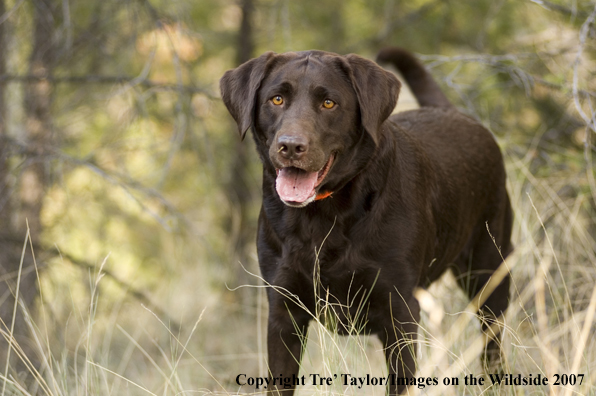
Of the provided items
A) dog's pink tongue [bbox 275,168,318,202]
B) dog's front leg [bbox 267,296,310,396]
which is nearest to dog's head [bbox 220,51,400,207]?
dog's pink tongue [bbox 275,168,318,202]

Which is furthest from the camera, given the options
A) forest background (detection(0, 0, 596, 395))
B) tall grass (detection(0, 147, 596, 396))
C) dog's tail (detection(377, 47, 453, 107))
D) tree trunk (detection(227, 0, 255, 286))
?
tree trunk (detection(227, 0, 255, 286))

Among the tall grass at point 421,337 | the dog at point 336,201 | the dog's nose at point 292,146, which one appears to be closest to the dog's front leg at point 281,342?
the dog at point 336,201

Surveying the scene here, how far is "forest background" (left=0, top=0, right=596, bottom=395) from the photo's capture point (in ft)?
12.1

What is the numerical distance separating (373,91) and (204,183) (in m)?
4.14

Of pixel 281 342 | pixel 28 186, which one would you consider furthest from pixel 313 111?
pixel 28 186

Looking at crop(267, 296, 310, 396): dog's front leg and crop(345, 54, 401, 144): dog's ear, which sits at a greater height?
crop(345, 54, 401, 144): dog's ear

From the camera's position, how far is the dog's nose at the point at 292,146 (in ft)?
9.02

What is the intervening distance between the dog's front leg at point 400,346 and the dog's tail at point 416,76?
1949mm

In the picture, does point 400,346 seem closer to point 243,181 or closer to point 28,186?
point 28,186

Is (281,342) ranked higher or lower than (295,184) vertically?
lower

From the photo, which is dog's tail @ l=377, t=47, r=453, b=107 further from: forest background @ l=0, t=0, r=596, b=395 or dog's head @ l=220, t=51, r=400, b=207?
dog's head @ l=220, t=51, r=400, b=207

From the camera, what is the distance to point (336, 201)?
10.2 ft

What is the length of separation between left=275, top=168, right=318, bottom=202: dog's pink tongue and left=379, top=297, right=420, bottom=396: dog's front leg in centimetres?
61

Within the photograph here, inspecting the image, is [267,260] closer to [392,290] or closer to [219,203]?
[392,290]
